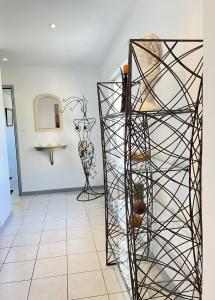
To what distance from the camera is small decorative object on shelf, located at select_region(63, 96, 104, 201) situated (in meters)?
4.88

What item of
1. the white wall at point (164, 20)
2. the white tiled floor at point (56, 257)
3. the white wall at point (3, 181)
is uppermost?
the white wall at point (164, 20)

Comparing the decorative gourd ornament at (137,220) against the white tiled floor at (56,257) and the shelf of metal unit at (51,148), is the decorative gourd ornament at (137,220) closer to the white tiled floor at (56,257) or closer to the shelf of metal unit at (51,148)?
the white tiled floor at (56,257)

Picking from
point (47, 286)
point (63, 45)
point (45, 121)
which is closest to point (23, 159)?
point (45, 121)

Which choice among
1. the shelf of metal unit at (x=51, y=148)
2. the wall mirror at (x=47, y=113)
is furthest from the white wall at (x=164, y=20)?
the shelf of metal unit at (x=51, y=148)

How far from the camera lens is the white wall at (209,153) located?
2.57ft

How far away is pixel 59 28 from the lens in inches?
120

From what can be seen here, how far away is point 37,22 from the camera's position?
284cm

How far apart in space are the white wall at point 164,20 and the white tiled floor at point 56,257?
1.86 meters

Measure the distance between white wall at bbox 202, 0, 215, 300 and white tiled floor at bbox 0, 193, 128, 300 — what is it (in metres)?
1.34

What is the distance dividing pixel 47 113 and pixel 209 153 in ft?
15.0

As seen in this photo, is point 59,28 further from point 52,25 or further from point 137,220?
point 137,220

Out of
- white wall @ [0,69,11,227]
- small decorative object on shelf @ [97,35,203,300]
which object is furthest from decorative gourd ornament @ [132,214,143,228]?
white wall @ [0,69,11,227]

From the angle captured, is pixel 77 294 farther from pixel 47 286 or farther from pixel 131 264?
pixel 131 264

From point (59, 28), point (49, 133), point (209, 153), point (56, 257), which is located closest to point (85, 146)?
point (49, 133)
